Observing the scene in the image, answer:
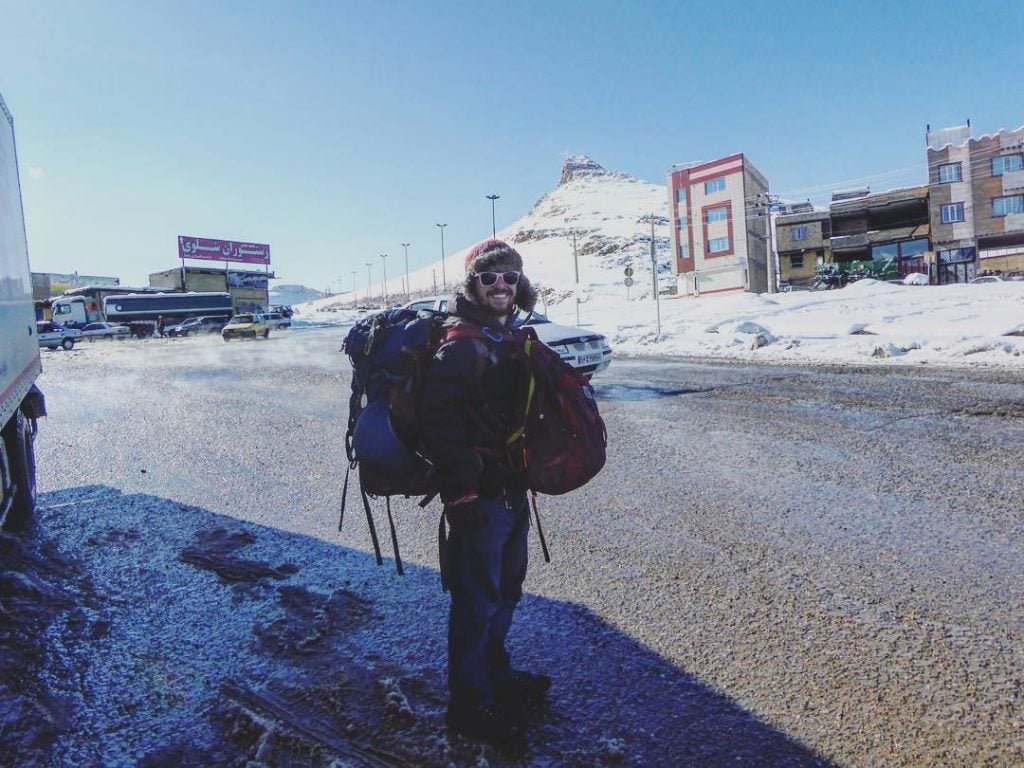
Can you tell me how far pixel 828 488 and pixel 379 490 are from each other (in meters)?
3.91

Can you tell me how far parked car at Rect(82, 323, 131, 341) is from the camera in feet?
143

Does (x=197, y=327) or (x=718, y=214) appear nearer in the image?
(x=197, y=327)

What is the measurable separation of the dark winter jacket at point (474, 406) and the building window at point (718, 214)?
189ft

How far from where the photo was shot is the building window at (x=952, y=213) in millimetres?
45000

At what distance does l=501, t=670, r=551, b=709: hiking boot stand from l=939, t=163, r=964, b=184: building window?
5458 cm

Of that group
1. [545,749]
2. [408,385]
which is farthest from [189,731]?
[408,385]

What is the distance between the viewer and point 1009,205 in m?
43.4

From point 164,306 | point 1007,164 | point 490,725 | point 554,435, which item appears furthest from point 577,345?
point 164,306

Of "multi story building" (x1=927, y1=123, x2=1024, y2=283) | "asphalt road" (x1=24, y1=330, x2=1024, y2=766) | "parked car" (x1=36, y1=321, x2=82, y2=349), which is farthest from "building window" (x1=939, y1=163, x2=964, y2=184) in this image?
"parked car" (x1=36, y1=321, x2=82, y2=349)

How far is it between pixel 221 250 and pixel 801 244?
72792 millimetres

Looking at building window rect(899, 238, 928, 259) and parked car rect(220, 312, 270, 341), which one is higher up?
building window rect(899, 238, 928, 259)

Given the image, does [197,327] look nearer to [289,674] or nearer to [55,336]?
[55,336]

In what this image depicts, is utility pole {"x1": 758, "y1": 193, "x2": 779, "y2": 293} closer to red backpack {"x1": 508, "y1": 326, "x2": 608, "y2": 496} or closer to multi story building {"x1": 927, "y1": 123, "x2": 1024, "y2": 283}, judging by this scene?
multi story building {"x1": 927, "y1": 123, "x2": 1024, "y2": 283}

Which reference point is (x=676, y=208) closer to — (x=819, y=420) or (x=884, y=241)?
(x=884, y=241)
